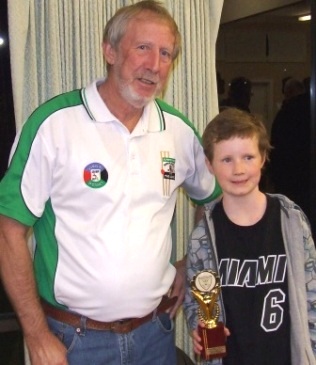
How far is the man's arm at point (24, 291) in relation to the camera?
1653 mm

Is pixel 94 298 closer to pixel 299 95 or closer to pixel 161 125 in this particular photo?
pixel 161 125

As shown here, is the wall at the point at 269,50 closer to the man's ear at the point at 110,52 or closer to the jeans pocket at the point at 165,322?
the man's ear at the point at 110,52

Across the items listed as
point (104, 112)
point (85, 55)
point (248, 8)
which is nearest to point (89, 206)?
point (104, 112)

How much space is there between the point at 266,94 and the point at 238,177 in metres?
3.53

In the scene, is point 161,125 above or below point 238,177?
above

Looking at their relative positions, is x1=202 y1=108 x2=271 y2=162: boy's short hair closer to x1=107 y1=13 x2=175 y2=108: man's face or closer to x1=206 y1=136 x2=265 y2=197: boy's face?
x1=206 y1=136 x2=265 y2=197: boy's face

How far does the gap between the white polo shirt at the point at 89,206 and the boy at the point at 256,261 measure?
21 cm

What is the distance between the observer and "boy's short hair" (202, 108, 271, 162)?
1727 mm

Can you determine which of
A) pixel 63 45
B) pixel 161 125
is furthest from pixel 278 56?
pixel 161 125

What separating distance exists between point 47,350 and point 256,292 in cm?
65

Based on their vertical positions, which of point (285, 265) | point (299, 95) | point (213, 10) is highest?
point (213, 10)

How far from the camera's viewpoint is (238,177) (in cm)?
170

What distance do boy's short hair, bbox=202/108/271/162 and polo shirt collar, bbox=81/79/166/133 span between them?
18cm

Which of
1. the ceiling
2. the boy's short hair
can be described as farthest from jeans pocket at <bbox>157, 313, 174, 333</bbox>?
the ceiling
